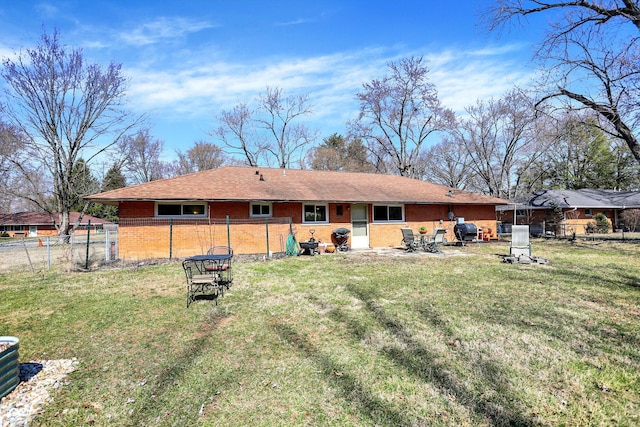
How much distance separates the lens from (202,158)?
3794 cm

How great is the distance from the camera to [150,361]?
3963 mm

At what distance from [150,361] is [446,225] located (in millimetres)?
16442

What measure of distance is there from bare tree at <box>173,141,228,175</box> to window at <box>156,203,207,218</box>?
86.0 feet

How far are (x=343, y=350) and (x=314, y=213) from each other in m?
10.9

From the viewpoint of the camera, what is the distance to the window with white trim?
1376 cm

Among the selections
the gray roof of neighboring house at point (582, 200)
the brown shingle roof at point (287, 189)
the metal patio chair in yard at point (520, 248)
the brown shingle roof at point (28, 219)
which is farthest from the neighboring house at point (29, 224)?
the gray roof of neighboring house at point (582, 200)

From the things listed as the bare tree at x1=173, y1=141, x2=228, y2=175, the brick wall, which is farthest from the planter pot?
the bare tree at x1=173, y1=141, x2=228, y2=175

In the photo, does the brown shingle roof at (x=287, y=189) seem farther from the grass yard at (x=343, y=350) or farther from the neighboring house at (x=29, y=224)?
the neighboring house at (x=29, y=224)

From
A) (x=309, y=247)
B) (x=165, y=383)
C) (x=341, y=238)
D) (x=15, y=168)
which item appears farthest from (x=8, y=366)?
(x=15, y=168)

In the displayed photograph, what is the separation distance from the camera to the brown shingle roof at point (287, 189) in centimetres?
1249

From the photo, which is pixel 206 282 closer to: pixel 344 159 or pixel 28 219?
pixel 344 159

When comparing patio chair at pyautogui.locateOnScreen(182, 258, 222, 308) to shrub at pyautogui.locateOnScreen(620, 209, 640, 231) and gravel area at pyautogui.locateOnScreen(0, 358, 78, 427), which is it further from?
shrub at pyautogui.locateOnScreen(620, 209, 640, 231)

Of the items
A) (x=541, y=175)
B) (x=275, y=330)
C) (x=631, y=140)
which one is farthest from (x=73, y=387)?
(x=541, y=175)

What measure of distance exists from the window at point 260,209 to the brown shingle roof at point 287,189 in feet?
1.51
